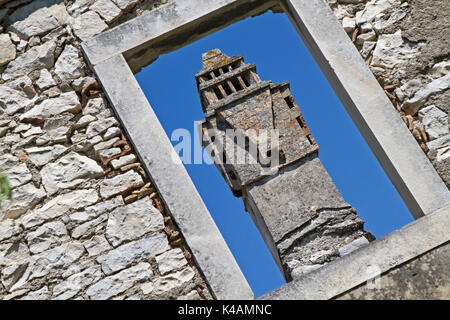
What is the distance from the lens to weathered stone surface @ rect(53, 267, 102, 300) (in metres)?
3.84

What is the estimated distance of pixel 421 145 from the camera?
4152mm

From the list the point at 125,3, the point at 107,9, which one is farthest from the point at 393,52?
the point at 107,9

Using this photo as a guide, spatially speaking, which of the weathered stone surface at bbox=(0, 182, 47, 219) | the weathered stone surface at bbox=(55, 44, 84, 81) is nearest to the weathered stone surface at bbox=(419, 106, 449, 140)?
the weathered stone surface at bbox=(55, 44, 84, 81)

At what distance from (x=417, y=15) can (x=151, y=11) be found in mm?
1966

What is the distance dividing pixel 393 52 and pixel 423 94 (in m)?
0.41

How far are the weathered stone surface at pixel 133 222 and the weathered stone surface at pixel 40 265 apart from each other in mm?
233

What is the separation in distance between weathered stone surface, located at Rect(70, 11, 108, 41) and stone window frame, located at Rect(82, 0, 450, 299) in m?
0.09

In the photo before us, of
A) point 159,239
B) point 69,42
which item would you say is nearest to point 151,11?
point 69,42

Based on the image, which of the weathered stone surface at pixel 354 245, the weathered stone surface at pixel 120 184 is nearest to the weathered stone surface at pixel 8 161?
the weathered stone surface at pixel 120 184

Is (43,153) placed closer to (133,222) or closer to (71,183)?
(71,183)

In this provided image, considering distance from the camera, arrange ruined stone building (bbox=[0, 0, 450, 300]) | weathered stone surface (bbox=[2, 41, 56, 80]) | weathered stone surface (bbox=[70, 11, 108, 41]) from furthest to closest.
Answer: weathered stone surface (bbox=[70, 11, 108, 41]), weathered stone surface (bbox=[2, 41, 56, 80]), ruined stone building (bbox=[0, 0, 450, 300])

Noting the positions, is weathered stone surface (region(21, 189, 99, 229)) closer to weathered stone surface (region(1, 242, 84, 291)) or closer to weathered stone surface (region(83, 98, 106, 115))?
weathered stone surface (region(1, 242, 84, 291))

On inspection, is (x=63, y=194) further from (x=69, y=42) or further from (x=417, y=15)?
(x=417, y=15)

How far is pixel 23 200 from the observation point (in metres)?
4.15
